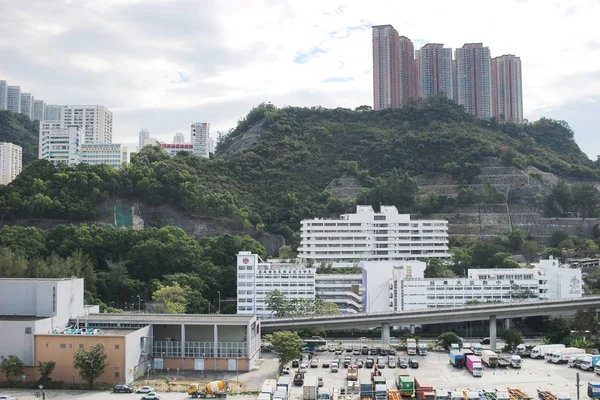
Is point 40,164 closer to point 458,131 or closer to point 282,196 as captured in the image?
point 282,196

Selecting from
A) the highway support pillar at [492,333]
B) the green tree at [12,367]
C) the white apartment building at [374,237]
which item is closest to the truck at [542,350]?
the highway support pillar at [492,333]

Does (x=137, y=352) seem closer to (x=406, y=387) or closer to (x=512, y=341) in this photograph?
(x=406, y=387)

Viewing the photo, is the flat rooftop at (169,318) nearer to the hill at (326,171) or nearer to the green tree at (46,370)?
the green tree at (46,370)

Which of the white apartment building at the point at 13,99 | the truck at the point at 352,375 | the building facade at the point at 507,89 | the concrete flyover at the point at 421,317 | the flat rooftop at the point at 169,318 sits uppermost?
the white apartment building at the point at 13,99

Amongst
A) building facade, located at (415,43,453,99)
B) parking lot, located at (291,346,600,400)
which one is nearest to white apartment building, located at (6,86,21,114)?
building facade, located at (415,43,453,99)

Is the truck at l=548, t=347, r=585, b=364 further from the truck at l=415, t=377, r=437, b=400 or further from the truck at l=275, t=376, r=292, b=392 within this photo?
the truck at l=275, t=376, r=292, b=392

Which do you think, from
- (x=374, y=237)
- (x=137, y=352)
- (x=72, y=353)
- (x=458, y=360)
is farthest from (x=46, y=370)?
(x=374, y=237)

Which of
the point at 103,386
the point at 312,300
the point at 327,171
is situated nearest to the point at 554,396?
the point at 103,386
